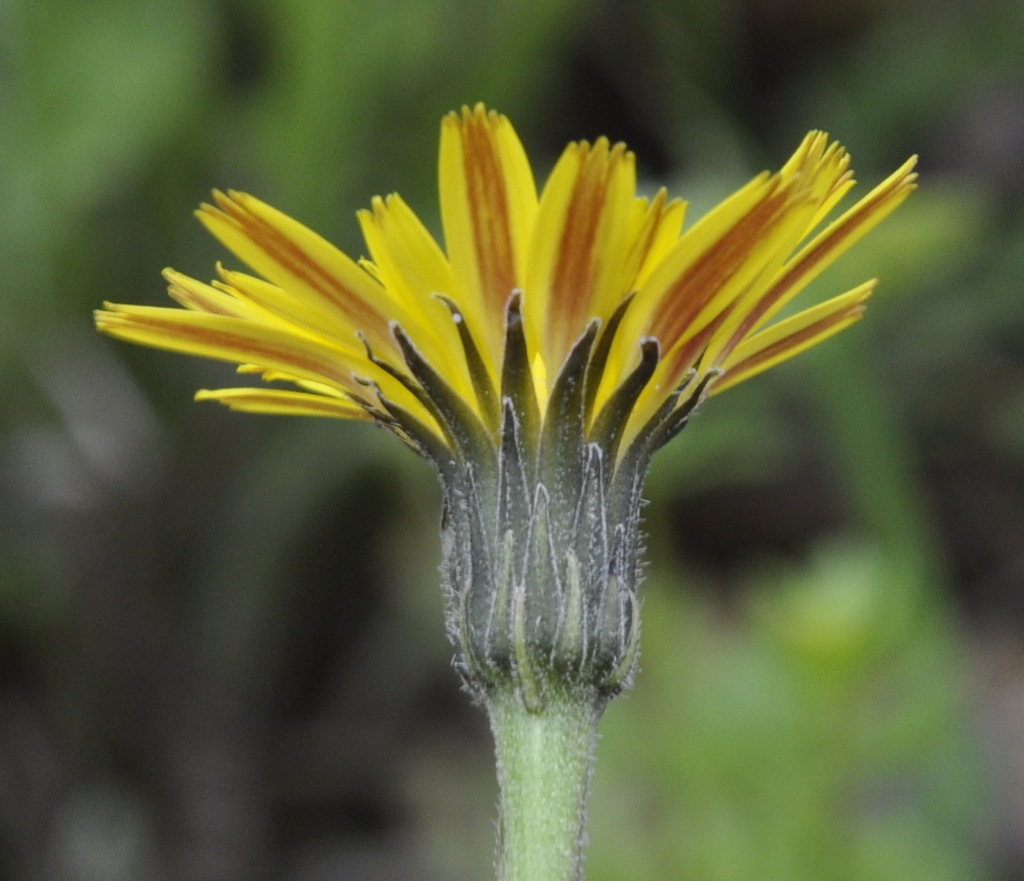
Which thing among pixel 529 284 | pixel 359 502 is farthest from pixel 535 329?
pixel 359 502

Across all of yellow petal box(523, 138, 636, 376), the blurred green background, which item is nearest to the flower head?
yellow petal box(523, 138, 636, 376)

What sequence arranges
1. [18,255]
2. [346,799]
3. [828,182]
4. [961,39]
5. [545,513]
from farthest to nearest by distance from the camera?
[961,39], [346,799], [18,255], [545,513], [828,182]

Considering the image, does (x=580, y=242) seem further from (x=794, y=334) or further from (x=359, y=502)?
(x=359, y=502)

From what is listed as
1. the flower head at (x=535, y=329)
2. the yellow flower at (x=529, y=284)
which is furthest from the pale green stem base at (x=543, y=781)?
the yellow flower at (x=529, y=284)

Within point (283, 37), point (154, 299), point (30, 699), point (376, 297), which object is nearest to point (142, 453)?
point (154, 299)

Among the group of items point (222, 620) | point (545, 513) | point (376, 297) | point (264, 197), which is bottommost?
point (545, 513)

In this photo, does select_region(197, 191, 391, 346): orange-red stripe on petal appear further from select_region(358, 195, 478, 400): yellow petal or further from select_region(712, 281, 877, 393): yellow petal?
select_region(712, 281, 877, 393): yellow petal

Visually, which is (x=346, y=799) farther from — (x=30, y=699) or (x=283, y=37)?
(x=283, y=37)
